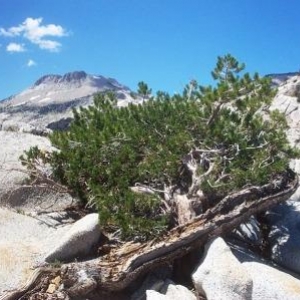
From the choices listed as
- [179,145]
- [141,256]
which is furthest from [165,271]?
[179,145]

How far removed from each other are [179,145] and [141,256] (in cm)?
429

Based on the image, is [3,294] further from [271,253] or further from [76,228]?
[271,253]

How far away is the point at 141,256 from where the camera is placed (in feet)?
41.5

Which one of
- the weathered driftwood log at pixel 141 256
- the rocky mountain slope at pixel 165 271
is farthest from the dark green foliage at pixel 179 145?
→ the rocky mountain slope at pixel 165 271

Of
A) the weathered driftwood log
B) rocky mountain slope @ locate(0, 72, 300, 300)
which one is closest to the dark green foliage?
the weathered driftwood log

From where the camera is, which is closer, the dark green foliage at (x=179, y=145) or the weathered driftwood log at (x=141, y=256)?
the weathered driftwood log at (x=141, y=256)

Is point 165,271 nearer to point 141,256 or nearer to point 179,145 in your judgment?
point 141,256

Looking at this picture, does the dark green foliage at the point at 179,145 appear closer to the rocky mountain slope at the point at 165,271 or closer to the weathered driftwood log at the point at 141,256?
the weathered driftwood log at the point at 141,256

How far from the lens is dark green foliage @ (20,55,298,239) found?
15.2 metres

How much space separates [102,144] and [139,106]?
6.72 ft

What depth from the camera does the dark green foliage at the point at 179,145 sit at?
49.8ft

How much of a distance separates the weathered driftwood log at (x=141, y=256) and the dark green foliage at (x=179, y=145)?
3.51 feet

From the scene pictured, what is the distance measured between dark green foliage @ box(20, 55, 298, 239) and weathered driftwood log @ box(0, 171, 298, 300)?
107 cm

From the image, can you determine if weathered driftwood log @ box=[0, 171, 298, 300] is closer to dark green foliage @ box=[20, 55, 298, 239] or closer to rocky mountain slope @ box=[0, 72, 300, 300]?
rocky mountain slope @ box=[0, 72, 300, 300]
